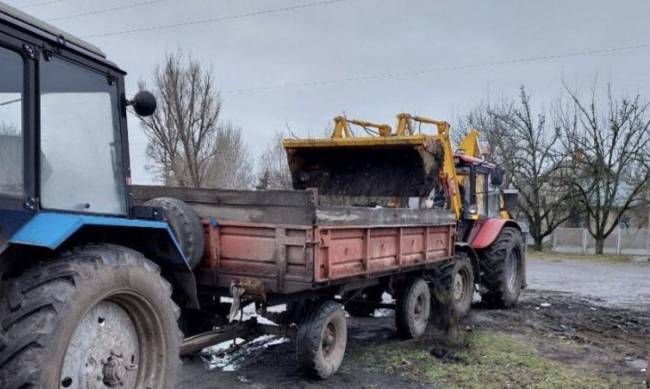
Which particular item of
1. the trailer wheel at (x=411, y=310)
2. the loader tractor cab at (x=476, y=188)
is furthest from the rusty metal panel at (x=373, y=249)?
the loader tractor cab at (x=476, y=188)

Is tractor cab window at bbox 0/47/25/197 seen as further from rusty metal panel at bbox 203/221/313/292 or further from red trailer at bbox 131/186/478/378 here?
rusty metal panel at bbox 203/221/313/292

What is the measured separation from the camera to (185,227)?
509cm

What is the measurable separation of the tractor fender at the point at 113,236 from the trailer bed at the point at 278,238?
0.66 m

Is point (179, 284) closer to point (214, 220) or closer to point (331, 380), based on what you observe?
point (214, 220)

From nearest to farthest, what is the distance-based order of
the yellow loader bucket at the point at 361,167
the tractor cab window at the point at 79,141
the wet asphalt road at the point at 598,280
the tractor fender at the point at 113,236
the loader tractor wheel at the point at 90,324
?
the loader tractor wheel at the point at 90,324 → the tractor fender at the point at 113,236 → the tractor cab window at the point at 79,141 → the yellow loader bucket at the point at 361,167 → the wet asphalt road at the point at 598,280

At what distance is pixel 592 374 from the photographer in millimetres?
6055

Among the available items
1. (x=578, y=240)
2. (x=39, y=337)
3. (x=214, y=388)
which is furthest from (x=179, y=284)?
(x=578, y=240)

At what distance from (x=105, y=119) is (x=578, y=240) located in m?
32.3

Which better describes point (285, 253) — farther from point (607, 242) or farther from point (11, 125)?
point (607, 242)

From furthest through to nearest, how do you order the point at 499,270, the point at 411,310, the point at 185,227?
the point at 499,270
the point at 411,310
the point at 185,227

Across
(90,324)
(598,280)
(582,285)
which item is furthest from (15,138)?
(598,280)

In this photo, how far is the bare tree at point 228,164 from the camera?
2585 centimetres

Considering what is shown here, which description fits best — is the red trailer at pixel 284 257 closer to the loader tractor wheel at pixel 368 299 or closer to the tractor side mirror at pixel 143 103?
the loader tractor wheel at pixel 368 299

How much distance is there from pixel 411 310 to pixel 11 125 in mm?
5235
